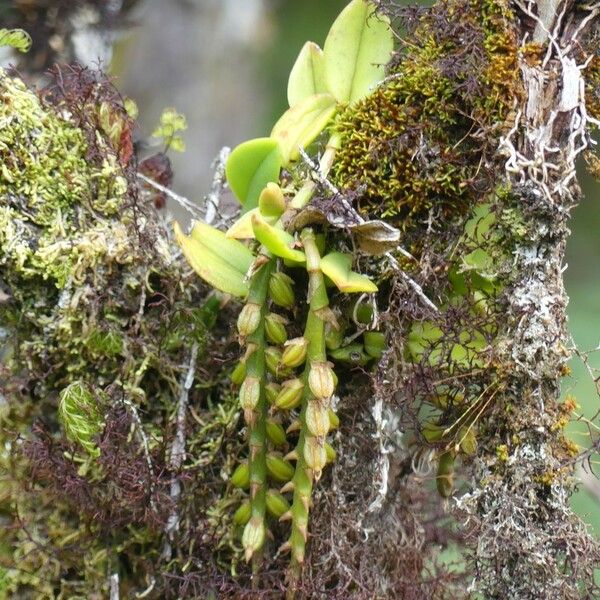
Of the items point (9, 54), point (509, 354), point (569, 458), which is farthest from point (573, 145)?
point (9, 54)

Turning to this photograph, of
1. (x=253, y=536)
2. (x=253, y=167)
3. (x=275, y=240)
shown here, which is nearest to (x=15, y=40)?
(x=253, y=167)

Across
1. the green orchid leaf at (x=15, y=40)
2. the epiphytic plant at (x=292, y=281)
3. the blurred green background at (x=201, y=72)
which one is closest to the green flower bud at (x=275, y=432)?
the epiphytic plant at (x=292, y=281)

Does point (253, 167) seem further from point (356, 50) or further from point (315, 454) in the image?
point (315, 454)

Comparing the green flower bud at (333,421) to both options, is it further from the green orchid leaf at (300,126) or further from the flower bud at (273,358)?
the green orchid leaf at (300,126)

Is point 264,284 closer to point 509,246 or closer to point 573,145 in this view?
point 509,246

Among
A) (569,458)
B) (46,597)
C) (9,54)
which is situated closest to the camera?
(569,458)

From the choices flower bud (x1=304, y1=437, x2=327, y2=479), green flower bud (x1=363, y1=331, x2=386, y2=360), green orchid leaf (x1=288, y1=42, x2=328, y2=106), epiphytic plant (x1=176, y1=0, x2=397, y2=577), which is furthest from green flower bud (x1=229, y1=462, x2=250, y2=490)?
green orchid leaf (x1=288, y1=42, x2=328, y2=106)
